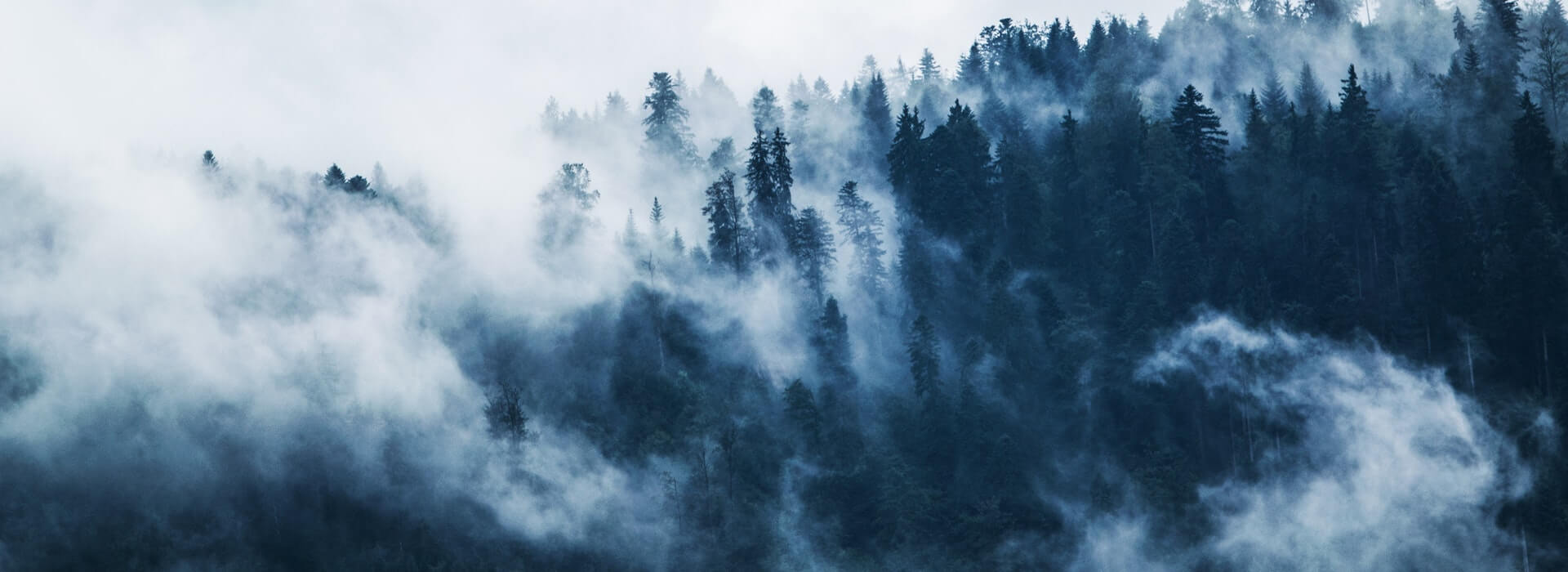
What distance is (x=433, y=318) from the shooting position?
9069 cm

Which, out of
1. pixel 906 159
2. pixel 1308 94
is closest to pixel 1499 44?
pixel 1308 94

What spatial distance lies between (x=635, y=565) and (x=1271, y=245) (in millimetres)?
42396

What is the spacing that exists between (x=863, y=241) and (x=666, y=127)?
35.6 metres

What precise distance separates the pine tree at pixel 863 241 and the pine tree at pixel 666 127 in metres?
30.1

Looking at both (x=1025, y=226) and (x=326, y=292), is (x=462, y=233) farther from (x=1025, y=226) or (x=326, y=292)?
(x=1025, y=226)

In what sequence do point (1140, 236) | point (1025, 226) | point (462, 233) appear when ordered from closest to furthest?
point (1140, 236) → point (1025, 226) → point (462, 233)

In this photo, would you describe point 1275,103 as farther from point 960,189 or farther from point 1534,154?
point 960,189

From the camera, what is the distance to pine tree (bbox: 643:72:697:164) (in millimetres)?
122000

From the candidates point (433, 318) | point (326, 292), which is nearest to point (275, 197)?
point (326, 292)

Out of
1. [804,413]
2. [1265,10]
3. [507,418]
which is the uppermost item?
[1265,10]

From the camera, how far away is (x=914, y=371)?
269ft

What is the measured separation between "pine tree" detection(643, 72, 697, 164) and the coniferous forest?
2122 centimetres

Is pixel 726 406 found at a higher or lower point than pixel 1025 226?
lower

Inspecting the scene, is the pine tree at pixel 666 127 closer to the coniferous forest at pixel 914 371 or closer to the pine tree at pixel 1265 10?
the coniferous forest at pixel 914 371
